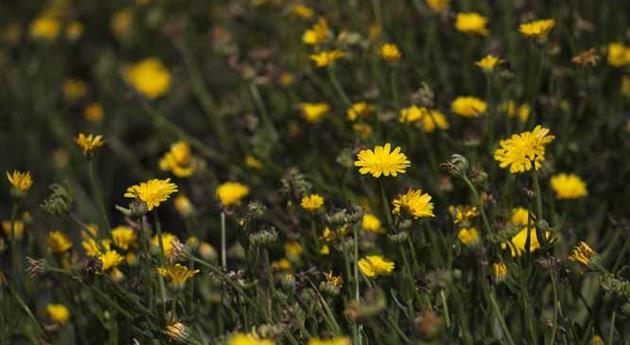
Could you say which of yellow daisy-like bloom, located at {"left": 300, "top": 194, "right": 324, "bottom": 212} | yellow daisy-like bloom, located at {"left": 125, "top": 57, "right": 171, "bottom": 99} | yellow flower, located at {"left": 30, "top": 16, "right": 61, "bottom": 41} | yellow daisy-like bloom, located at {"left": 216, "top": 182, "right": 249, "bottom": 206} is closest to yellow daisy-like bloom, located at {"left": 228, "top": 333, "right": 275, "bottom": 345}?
yellow daisy-like bloom, located at {"left": 300, "top": 194, "right": 324, "bottom": 212}

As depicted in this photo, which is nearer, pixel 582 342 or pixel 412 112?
pixel 582 342

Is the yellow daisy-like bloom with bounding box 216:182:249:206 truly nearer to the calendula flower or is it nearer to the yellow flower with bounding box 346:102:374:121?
the yellow flower with bounding box 346:102:374:121

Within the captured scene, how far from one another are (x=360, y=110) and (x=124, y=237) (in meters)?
0.73

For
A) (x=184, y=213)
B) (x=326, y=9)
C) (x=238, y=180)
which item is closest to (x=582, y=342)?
(x=184, y=213)

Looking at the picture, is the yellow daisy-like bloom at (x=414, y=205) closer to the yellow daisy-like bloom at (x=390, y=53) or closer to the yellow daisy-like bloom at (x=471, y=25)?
the yellow daisy-like bloom at (x=390, y=53)

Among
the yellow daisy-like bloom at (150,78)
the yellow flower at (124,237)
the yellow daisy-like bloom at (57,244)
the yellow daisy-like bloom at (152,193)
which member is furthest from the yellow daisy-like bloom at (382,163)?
the yellow daisy-like bloom at (150,78)

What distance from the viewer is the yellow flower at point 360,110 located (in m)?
2.30

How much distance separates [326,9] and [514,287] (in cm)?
155

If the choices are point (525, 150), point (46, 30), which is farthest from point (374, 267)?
point (46, 30)

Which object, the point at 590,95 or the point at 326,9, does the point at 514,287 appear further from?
the point at 326,9

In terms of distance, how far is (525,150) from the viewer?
1678mm

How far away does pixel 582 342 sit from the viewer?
5.65 ft

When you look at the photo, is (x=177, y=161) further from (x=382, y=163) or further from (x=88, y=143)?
(x=382, y=163)

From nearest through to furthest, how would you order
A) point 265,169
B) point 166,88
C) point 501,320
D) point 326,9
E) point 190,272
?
1. point 501,320
2. point 190,272
3. point 265,169
4. point 326,9
5. point 166,88
